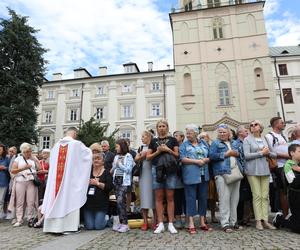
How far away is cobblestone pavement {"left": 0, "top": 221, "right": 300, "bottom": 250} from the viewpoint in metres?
3.88

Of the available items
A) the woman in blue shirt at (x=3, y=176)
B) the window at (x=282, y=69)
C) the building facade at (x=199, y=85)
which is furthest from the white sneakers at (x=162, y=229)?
the window at (x=282, y=69)

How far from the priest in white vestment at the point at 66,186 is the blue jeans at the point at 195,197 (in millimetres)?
2076

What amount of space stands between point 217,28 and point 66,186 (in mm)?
29259

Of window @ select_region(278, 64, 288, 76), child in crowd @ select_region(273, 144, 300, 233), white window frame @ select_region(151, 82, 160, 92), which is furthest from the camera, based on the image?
window @ select_region(278, 64, 288, 76)

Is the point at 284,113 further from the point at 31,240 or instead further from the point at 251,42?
the point at 31,240

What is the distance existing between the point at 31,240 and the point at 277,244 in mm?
3988

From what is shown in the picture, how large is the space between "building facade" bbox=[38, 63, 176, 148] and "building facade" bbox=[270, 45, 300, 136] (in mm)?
13854

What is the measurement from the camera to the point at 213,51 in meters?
29.5

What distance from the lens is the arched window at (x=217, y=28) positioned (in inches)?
1177

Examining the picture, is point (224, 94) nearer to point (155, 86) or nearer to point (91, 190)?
point (155, 86)

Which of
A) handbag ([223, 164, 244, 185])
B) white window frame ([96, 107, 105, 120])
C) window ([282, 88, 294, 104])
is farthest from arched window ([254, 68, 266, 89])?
handbag ([223, 164, 244, 185])

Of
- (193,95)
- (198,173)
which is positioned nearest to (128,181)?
(198,173)

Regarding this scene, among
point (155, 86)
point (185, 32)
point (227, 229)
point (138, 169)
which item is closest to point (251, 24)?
point (185, 32)

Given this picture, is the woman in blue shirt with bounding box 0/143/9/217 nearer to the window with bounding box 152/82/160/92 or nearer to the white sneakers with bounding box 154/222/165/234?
the white sneakers with bounding box 154/222/165/234
